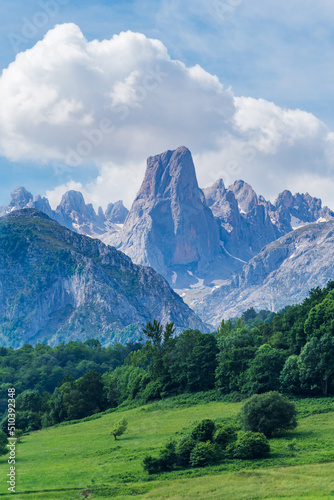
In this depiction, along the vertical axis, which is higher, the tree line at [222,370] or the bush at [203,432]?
the tree line at [222,370]

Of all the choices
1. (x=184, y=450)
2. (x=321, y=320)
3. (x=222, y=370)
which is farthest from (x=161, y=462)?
(x=321, y=320)

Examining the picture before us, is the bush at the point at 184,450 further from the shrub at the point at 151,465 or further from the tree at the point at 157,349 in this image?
the tree at the point at 157,349

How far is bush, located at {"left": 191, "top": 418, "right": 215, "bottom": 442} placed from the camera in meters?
68.2

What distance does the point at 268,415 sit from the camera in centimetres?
7294

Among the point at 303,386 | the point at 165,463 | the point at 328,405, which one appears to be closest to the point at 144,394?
the point at 303,386

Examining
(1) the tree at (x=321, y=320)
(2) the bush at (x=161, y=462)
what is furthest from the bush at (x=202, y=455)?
(1) the tree at (x=321, y=320)

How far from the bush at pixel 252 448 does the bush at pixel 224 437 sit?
3164 mm

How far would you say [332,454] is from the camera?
60000mm

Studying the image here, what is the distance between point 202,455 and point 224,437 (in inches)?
221

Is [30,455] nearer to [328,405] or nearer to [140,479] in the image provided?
[140,479]

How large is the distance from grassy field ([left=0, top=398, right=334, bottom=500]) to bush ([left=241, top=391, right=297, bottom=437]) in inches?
77.3

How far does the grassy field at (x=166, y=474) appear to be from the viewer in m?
52.8

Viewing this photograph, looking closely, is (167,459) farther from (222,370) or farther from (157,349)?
(157,349)

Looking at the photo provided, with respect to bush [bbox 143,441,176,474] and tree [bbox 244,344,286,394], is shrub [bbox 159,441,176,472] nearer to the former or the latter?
bush [bbox 143,441,176,474]
